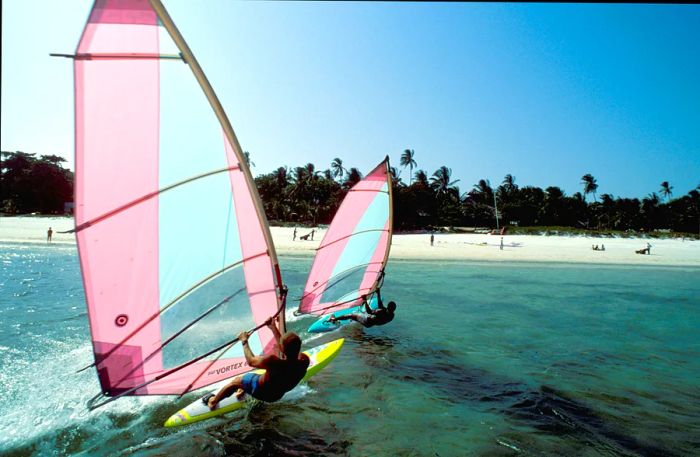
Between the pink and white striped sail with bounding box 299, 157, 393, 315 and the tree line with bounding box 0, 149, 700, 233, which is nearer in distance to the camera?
the pink and white striped sail with bounding box 299, 157, 393, 315

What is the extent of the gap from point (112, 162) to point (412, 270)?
23.9 metres

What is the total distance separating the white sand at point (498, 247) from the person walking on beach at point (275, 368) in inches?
1085

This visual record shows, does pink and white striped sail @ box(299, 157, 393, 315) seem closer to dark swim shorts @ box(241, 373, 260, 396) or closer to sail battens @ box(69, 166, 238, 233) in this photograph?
dark swim shorts @ box(241, 373, 260, 396)

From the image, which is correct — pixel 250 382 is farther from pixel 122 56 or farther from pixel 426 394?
pixel 122 56

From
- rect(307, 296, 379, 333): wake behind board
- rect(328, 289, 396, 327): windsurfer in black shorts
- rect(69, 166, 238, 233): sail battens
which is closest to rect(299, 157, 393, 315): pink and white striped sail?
rect(307, 296, 379, 333): wake behind board

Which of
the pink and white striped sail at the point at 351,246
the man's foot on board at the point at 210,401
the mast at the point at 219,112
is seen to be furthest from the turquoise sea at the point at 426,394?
the mast at the point at 219,112

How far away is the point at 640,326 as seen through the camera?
13.2 metres

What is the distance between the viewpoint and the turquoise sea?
5219 mm

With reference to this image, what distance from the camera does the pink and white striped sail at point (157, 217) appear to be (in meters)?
3.26

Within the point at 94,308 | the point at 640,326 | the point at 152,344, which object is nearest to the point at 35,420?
the point at 152,344

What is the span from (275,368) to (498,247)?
39002mm

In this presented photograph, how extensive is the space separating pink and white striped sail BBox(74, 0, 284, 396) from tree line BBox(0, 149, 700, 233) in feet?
170

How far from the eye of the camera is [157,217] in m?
3.91

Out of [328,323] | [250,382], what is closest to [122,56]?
[250,382]
